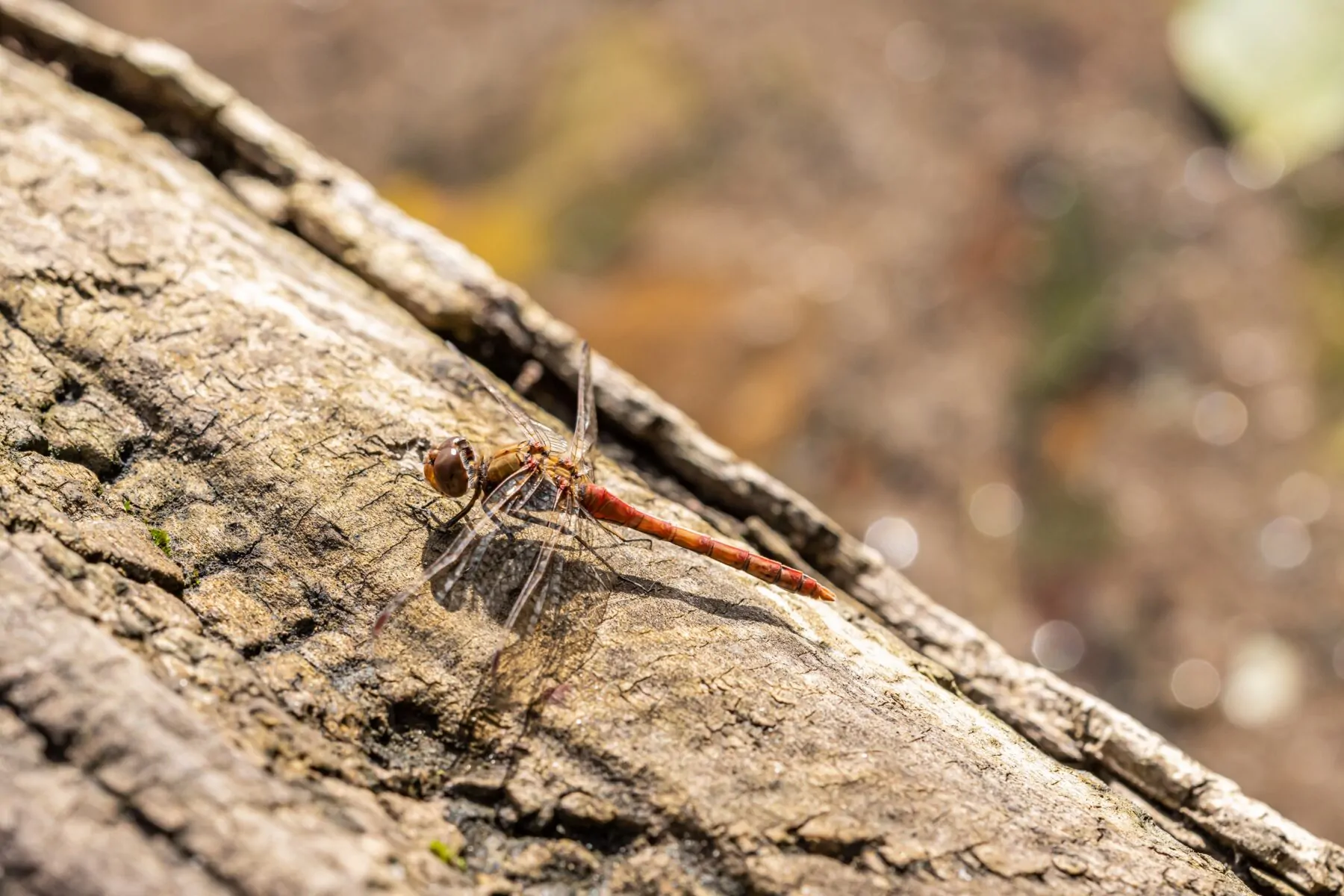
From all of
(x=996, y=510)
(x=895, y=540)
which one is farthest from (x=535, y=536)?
(x=996, y=510)

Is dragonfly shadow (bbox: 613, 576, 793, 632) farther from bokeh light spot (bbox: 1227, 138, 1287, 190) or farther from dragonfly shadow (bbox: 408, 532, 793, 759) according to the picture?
bokeh light spot (bbox: 1227, 138, 1287, 190)

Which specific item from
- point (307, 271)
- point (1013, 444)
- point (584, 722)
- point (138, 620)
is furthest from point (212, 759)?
point (1013, 444)

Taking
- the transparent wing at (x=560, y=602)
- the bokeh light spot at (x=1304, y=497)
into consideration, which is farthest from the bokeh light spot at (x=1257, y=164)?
the transparent wing at (x=560, y=602)

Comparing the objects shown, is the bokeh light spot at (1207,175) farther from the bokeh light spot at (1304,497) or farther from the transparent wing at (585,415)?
the transparent wing at (585,415)

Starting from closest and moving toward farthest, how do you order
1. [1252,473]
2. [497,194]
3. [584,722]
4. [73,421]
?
1. [584,722]
2. [73,421]
3. [1252,473]
4. [497,194]

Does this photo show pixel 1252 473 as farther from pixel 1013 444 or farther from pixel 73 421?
pixel 73 421

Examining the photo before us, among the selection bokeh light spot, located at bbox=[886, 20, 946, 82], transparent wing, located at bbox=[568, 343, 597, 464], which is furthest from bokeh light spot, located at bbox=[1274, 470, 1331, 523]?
transparent wing, located at bbox=[568, 343, 597, 464]
